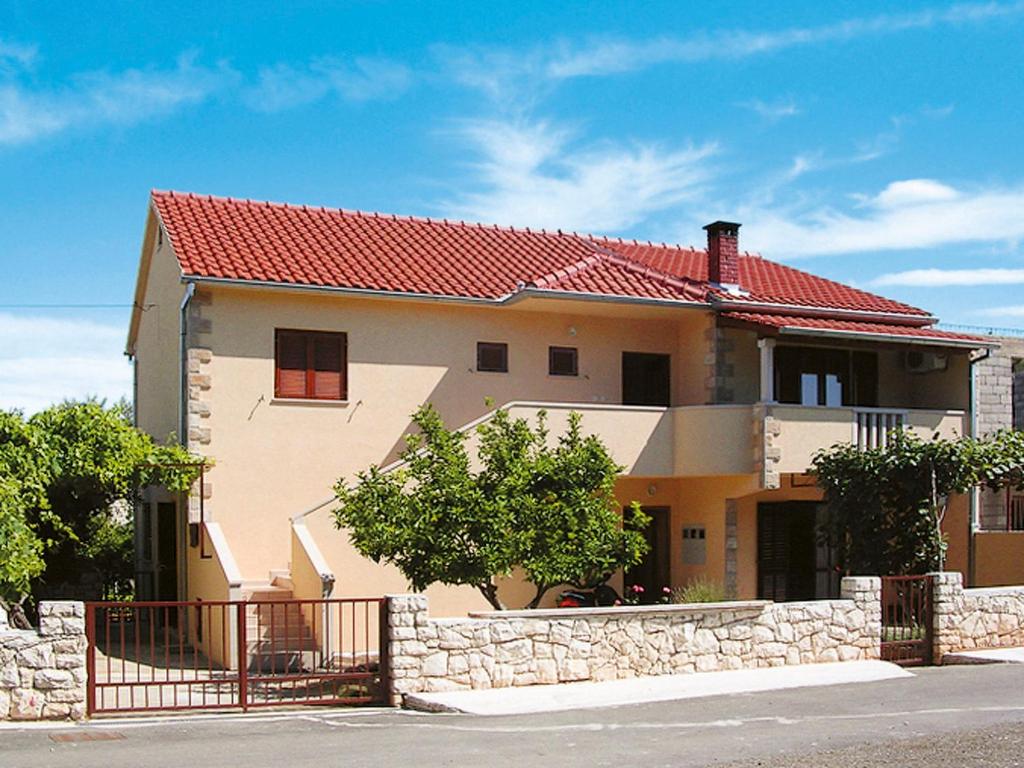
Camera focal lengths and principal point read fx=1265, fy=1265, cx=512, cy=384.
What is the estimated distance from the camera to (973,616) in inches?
708

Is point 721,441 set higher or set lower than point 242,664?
higher

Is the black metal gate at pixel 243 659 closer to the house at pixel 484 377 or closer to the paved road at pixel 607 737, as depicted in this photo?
the paved road at pixel 607 737

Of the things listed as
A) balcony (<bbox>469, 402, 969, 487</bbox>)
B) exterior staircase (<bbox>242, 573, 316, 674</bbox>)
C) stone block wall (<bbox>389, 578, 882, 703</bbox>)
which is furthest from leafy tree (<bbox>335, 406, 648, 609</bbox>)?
balcony (<bbox>469, 402, 969, 487</bbox>)

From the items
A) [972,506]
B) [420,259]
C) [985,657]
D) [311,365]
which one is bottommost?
[985,657]

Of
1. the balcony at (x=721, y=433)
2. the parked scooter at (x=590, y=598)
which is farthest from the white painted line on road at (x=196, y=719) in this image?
the balcony at (x=721, y=433)

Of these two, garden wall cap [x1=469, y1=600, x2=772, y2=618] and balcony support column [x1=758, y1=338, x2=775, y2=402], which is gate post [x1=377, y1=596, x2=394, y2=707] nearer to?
garden wall cap [x1=469, y1=600, x2=772, y2=618]

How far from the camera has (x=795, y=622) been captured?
54.0 ft

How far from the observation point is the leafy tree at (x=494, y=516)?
1583 centimetres

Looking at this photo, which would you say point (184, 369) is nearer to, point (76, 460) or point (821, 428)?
point (76, 460)

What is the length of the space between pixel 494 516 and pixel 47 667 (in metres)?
5.55


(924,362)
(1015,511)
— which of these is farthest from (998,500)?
(924,362)

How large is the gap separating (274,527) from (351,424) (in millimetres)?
2126

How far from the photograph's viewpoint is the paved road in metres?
11.0

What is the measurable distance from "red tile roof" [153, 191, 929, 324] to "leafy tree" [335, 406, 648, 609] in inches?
202
